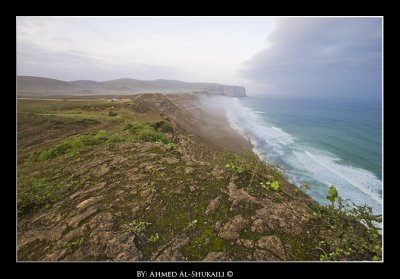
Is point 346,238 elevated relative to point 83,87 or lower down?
lower down

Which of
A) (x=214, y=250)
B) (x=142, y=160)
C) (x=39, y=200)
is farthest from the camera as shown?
(x=142, y=160)

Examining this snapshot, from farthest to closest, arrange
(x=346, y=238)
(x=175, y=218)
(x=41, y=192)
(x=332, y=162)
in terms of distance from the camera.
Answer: (x=332, y=162)
(x=41, y=192)
(x=175, y=218)
(x=346, y=238)

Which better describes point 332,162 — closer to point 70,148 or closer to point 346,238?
point 346,238

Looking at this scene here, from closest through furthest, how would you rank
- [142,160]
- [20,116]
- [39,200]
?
[39,200] → [142,160] → [20,116]

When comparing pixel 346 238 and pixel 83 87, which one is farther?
pixel 83 87

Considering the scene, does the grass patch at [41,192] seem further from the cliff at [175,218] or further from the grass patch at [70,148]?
the grass patch at [70,148]

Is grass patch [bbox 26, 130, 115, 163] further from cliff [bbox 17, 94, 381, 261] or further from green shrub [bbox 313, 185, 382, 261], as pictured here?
green shrub [bbox 313, 185, 382, 261]

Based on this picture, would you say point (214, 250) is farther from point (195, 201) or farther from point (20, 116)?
point (20, 116)

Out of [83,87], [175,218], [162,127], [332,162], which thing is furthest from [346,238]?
[83,87]

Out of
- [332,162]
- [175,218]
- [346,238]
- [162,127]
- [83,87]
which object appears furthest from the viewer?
[83,87]
